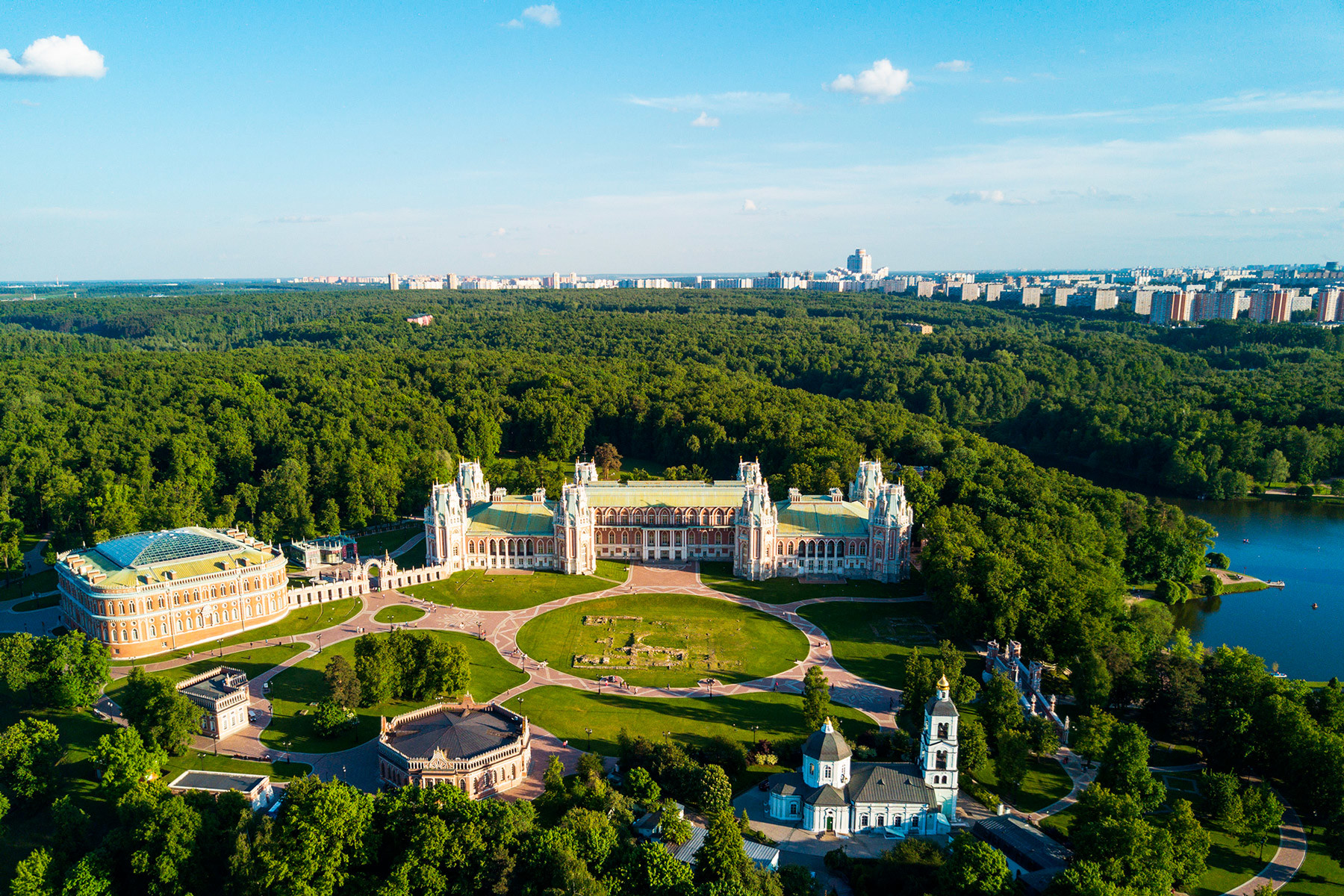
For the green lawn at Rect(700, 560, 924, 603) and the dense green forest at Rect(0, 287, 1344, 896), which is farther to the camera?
the green lawn at Rect(700, 560, 924, 603)

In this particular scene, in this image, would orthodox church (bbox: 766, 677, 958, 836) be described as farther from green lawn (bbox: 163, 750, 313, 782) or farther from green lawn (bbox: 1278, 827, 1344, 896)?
green lawn (bbox: 163, 750, 313, 782)

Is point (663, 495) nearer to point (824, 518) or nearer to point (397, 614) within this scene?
point (824, 518)

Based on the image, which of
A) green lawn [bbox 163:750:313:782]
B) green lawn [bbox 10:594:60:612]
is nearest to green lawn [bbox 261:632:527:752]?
green lawn [bbox 163:750:313:782]

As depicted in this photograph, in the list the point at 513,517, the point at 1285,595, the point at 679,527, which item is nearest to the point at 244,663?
the point at 513,517

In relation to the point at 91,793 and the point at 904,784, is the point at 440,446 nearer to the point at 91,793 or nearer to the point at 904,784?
the point at 91,793

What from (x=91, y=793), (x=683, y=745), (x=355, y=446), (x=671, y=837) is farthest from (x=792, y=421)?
(x=91, y=793)

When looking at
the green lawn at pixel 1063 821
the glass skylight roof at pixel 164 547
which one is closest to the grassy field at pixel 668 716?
the green lawn at pixel 1063 821
